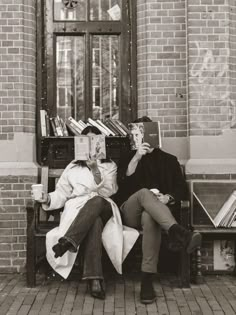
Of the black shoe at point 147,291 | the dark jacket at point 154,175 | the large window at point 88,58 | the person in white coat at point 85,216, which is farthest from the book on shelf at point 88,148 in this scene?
the black shoe at point 147,291

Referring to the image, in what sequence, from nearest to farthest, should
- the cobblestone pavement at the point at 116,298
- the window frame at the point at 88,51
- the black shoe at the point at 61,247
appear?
the cobblestone pavement at the point at 116,298 < the black shoe at the point at 61,247 < the window frame at the point at 88,51

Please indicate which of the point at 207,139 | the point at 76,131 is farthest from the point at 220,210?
the point at 76,131

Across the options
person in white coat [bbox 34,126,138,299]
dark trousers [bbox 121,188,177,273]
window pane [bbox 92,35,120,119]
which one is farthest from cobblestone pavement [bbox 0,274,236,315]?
window pane [bbox 92,35,120,119]

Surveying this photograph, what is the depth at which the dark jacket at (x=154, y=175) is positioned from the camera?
6.29 metres

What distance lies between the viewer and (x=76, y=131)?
7.05 meters

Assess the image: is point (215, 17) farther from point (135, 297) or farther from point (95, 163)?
point (135, 297)

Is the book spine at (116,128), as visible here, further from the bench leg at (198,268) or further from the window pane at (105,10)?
the bench leg at (198,268)

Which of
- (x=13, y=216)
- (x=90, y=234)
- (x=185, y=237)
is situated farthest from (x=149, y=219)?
(x=13, y=216)

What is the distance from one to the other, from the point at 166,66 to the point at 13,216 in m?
2.64

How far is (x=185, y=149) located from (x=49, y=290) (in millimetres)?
2432

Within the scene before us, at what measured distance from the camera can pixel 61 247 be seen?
5430 millimetres

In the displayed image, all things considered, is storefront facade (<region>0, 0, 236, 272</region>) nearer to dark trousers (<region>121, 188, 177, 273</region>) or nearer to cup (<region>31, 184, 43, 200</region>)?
cup (<region>31, 184, 43, 200</region>)

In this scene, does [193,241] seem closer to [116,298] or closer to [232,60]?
[116,298]

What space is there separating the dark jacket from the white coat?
13cm
